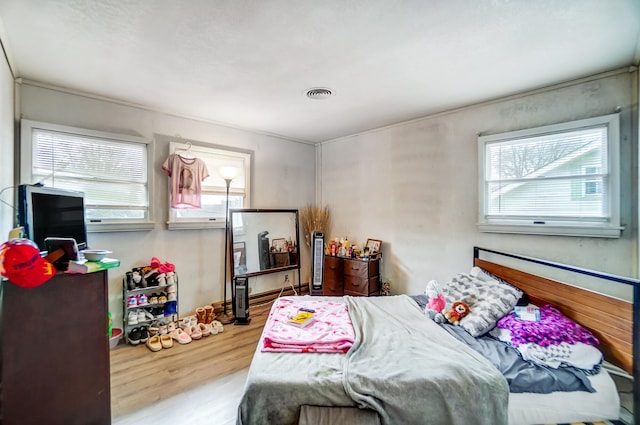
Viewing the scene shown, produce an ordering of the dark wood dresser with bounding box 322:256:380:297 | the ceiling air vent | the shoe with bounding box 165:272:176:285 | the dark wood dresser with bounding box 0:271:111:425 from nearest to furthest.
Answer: the dark wood dresser with bounding box 0:271:111:425 < the ceiling air vent < the shoe with bounding box 165:272:176:285 < the dark wood dresser with bounding box 322:256:380:297

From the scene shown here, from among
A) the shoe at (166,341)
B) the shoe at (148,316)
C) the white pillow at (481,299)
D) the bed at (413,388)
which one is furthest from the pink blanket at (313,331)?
the shoe at (148,316)

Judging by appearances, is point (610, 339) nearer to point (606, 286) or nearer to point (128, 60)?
point (606, 286)

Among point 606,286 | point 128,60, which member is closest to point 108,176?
point 128,60

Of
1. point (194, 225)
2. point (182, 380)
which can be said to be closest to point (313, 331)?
point (182, 380)

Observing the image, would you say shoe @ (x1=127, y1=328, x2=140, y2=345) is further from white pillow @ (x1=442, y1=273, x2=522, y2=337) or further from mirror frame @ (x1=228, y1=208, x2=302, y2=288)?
white pillow @ (x1=442, y1=273, x2=522, y2=337)

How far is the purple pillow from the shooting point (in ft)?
5.41

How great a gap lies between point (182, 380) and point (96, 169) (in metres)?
2.25

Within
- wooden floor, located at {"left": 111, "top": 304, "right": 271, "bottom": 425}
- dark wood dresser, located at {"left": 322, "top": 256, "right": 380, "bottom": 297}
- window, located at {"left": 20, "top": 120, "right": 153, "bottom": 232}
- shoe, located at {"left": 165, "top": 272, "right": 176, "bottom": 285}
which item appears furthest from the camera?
dark wood dresser, located at {"left": 322, "top": 256, "right": 380, "bottom": 297}

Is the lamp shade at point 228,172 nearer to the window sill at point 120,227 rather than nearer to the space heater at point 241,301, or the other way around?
the window sill at point 120,227

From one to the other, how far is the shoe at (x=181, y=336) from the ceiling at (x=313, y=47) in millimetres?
2459

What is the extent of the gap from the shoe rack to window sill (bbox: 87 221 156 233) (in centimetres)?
45

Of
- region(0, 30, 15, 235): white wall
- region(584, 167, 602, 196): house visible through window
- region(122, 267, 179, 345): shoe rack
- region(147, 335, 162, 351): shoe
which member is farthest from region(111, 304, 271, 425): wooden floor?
region(584, 167, 602, 196): house visible through window

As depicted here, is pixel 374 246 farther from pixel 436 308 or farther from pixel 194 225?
pixel 194 225

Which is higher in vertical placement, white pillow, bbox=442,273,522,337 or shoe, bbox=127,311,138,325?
white pillow, bbox=442,273,522,337
